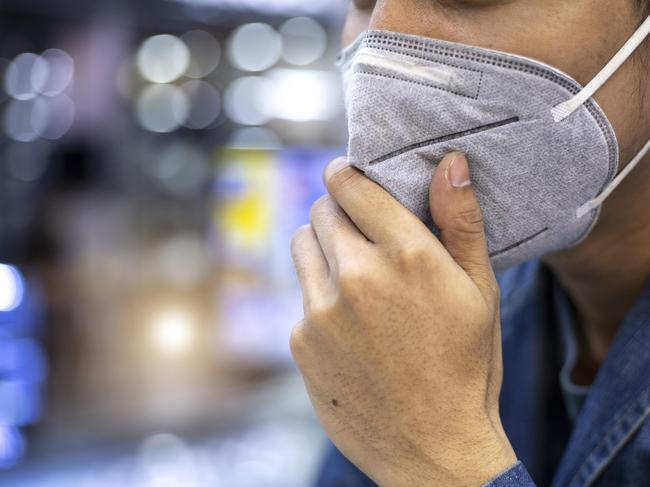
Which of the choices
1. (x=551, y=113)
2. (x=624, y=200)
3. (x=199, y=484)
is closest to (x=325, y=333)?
(x=551, y=113)

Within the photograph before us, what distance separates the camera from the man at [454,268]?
0.86 meters

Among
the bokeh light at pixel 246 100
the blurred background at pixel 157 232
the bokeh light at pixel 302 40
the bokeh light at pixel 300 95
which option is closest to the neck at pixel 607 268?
the blurred background at pixel 157 232

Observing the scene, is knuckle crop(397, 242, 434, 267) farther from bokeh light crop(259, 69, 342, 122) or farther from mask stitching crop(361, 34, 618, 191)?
bokeh light crop(259, 69, 342, 122)

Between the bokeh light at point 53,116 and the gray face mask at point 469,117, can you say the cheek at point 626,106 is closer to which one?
the gray face mask at point 469,117

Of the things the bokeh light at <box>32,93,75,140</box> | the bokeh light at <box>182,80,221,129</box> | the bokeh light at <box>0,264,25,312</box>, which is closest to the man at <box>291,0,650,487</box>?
the bokeh light at <box>0,264,25,312</box>

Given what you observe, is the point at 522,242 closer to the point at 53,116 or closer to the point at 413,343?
the point at 413,343

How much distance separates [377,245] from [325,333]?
0.13m

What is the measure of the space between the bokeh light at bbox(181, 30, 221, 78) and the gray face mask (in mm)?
2983

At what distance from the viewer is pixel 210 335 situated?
12.3 ft

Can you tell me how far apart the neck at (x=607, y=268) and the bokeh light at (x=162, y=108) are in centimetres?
271

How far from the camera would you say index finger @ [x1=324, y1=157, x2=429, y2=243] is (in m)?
0.89

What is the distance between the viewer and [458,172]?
0.92 metres

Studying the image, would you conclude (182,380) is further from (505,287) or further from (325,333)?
(325,333)

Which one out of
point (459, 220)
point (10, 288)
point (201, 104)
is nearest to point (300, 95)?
point (201, 104)
